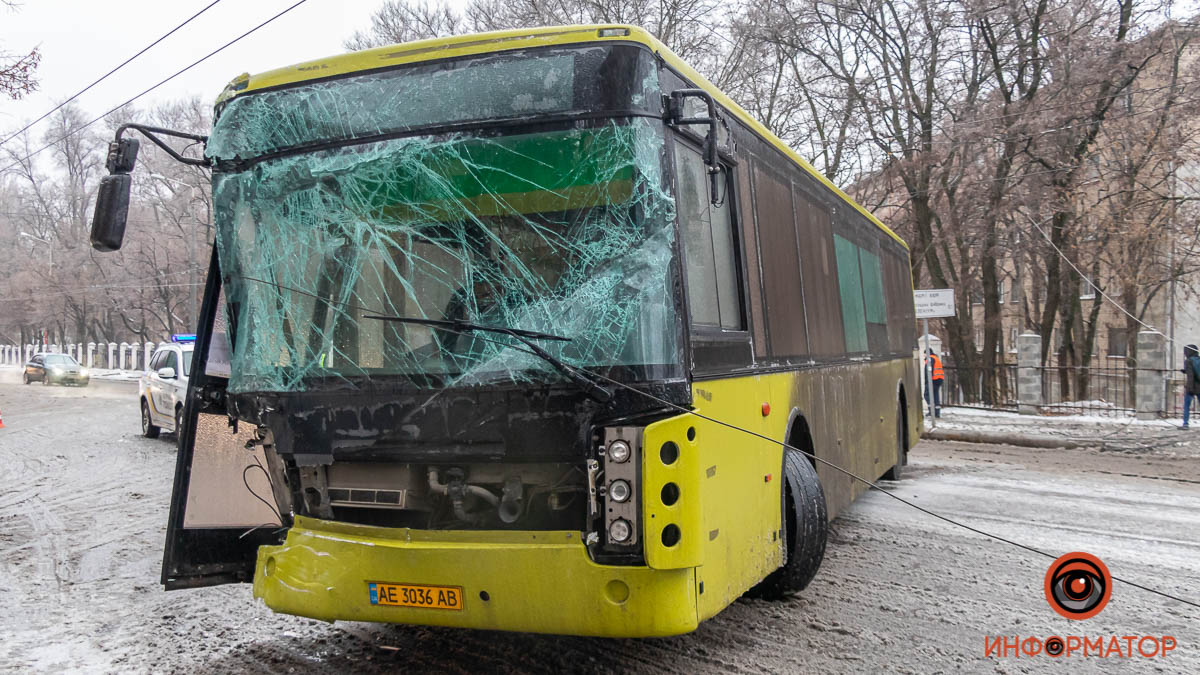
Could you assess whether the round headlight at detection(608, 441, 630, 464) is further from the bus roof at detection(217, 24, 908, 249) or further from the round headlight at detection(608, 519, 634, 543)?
the bus roof at detection(217, 24, 908, 249)

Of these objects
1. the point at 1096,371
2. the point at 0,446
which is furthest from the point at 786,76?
the point at 0,446

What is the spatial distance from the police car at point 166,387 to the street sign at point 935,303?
14302 mm

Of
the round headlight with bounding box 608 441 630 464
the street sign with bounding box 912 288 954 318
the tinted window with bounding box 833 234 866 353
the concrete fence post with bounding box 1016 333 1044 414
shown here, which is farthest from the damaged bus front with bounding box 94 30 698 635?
the concrete fence post with bounding box 1016 333 1044 414

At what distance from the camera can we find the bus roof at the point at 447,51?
14.2 feet

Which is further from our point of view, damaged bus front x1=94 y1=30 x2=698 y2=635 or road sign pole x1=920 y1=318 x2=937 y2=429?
road sign pole x1=920 y1=318 x2=937 y2=429

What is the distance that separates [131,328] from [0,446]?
162 ft

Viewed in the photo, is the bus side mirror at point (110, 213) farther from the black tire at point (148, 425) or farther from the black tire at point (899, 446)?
the black tire at point (148, 425)

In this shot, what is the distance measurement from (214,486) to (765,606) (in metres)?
3.34

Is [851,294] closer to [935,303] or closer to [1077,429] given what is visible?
[1077,429]

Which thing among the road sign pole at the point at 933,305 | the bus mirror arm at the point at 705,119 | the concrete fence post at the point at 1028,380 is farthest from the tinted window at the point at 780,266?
the concrete fence post at the point at 1028,380

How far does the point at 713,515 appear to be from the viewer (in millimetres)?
4379

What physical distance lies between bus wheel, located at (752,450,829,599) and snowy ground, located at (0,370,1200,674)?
0.43 ft

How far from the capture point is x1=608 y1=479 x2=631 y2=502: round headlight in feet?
13.3

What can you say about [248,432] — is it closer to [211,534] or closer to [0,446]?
[211,534]
